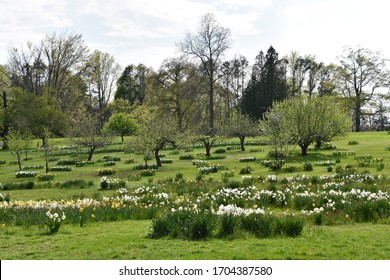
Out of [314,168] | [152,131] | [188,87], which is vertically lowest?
[314,168]

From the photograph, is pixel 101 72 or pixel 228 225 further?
pixel 101 72

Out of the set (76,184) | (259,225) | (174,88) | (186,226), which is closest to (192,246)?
(186,226)

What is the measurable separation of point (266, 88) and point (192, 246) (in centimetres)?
5652

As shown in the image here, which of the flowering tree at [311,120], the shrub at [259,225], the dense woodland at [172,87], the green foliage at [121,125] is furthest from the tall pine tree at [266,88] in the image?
the shrub at [259,225]

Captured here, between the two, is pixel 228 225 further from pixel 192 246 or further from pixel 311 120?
pixel 311 120

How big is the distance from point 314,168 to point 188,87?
3504 centimetres

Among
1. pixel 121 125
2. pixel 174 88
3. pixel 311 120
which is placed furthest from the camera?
pixel 174 88

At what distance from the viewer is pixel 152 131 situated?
90.7 ft

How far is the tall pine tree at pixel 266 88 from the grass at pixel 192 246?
52578mm

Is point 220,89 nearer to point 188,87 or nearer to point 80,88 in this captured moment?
point 188,87

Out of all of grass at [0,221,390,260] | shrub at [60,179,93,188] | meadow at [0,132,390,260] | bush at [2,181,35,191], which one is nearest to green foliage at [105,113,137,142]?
bush at [2,181,35,191]

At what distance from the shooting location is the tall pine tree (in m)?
60.6

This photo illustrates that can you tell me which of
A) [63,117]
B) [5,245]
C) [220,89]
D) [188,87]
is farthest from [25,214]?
[220,89]

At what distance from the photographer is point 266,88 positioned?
61.4 metres
